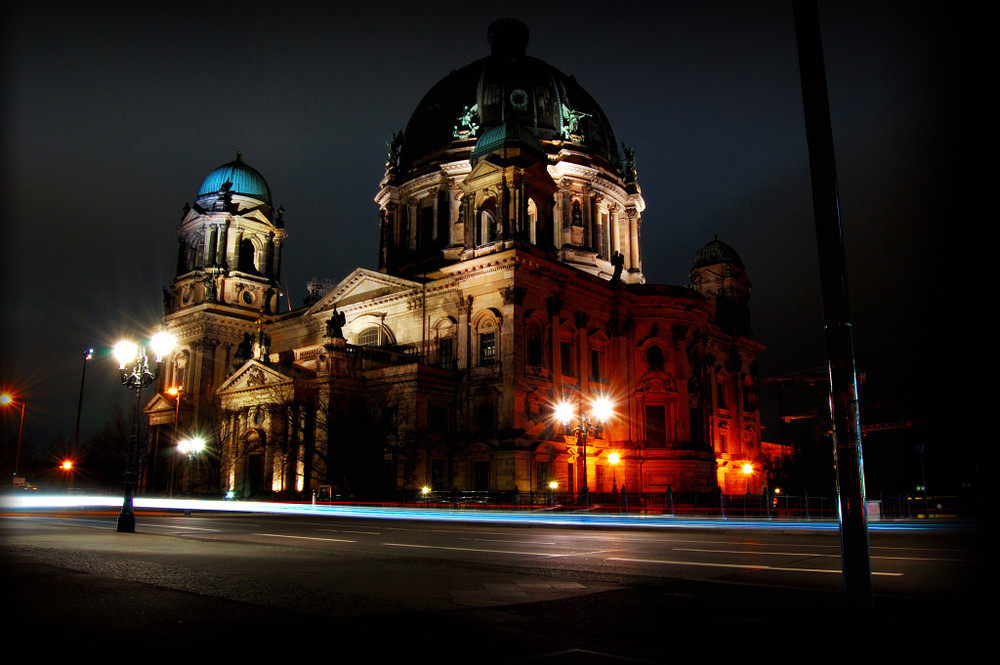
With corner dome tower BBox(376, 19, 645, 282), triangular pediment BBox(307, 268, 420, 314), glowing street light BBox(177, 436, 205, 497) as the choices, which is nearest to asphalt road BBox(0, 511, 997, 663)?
triangular pediment BBox(307, 268, 420, 314)

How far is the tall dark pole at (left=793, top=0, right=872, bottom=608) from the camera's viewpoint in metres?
8.24

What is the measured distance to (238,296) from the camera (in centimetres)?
7050

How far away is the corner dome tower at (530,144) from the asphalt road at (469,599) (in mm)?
45776

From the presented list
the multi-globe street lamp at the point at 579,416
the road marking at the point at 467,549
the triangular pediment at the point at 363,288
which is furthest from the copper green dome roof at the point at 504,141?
the road marking at the point at 467,549

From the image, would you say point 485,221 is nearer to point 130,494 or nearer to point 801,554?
point 130,494

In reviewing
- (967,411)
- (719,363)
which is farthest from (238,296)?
(967,411)

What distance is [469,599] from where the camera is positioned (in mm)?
9633

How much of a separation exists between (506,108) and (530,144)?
33.6ft

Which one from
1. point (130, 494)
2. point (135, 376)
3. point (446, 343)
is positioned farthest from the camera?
point (446, 343)

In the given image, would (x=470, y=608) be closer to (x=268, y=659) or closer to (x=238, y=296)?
(x=268, y=659)

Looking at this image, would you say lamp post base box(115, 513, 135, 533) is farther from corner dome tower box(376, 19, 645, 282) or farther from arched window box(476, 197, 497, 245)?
corner dome tower box(376, 19, 645, 282)

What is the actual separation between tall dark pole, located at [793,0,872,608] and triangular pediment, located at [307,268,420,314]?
47735 mm

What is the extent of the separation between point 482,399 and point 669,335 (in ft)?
56.7

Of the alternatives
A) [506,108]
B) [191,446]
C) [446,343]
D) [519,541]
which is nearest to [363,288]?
[446,343]
